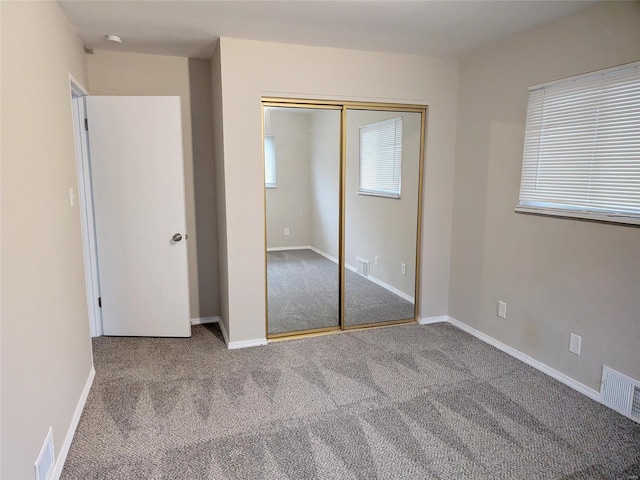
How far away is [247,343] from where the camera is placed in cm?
349

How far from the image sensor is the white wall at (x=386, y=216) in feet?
12.0

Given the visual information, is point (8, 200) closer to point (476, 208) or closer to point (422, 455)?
point (422, 455)

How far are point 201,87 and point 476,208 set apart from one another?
2612mm

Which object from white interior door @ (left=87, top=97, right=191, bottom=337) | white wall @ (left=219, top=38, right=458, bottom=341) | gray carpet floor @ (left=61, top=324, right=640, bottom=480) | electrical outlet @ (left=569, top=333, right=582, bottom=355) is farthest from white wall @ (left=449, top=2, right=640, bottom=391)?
white interior door @ (left=87, top=97, right=191, bottom=337)

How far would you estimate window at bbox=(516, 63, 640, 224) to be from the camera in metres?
2.41

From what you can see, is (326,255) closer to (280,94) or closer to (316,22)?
(280,94)

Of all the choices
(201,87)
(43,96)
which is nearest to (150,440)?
(43,96)

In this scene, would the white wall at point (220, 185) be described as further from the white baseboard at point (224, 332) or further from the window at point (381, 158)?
the window at point (381, 158)

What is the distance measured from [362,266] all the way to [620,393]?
6.77 feet

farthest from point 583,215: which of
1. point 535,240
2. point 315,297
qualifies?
point 315,297

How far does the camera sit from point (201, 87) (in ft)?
12.3

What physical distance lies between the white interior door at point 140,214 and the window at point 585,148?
2704mm

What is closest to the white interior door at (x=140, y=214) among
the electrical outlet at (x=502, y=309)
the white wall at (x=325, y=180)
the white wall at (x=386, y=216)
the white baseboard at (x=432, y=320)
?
the white wall at (x=325, y=180)

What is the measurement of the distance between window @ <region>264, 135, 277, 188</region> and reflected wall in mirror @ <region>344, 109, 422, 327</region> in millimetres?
629
